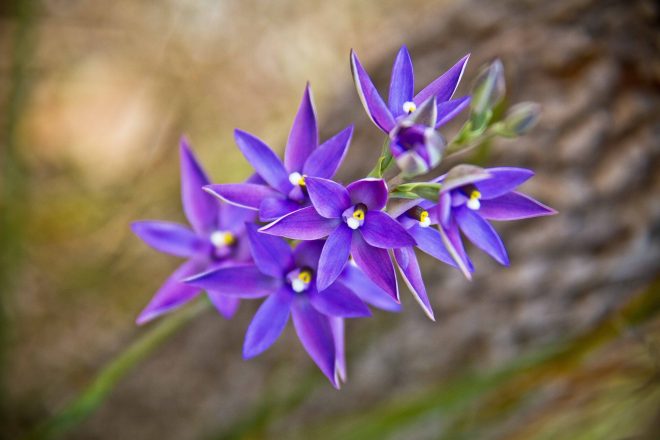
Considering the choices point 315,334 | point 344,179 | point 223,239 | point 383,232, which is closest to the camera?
point 383,232

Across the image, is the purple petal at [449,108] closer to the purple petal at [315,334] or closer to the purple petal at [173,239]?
the purple petal at [315,334]

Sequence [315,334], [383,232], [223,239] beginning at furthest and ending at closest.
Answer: [223,239] → [315,334] → [383,232]

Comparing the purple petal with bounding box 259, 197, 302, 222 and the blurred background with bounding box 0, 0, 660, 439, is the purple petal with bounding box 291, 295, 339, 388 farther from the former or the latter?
the blurred background with bounding box 0, 0, 660, 439

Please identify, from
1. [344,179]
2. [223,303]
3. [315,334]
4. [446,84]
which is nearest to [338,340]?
[315,334]

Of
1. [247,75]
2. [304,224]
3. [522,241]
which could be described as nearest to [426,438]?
[522,241]

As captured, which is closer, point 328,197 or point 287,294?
point 328,197

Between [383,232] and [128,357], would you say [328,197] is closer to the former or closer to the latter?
[383,232]

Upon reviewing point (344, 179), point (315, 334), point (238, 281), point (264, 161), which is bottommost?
point (344, 179)

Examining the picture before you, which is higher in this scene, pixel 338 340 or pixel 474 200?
pixel 474 200
